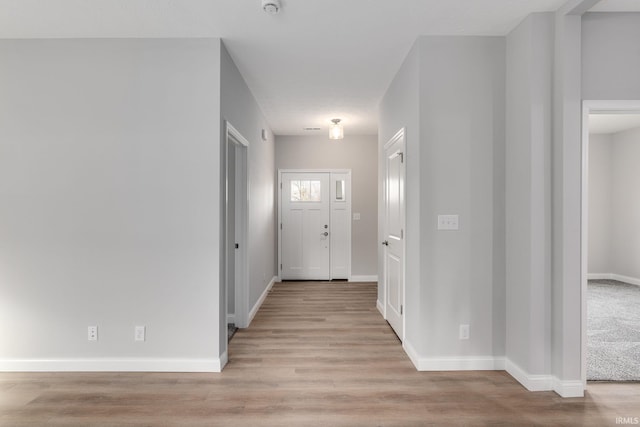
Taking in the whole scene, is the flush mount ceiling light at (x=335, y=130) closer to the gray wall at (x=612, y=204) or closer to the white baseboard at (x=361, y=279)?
the white baseboard at (x=361, y=279)

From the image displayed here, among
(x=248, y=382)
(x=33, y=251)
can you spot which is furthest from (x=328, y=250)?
(x=33, y=251)

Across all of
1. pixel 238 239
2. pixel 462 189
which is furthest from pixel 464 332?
pixel 238 239

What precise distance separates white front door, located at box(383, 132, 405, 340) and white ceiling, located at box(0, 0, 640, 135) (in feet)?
3.06

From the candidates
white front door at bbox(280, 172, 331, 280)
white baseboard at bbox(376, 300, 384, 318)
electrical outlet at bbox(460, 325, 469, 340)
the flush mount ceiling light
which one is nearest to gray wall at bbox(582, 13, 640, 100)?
electrical outlet at bbox(460, 325, 469, 340)

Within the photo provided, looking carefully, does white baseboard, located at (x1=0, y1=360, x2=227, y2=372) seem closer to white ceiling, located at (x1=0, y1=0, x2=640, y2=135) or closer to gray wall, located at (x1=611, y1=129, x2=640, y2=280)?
white ceiling, located at (x1=0, y1=0, x2=640, y2=135)

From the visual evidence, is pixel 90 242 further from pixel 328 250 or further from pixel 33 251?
pixel 328 250

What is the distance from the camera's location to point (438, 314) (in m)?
2.82

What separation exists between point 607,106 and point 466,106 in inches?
37.8

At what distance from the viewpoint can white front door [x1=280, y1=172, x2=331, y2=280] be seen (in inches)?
255

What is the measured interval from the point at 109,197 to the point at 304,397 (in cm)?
227

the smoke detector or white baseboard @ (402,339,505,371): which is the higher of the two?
the smoke detector

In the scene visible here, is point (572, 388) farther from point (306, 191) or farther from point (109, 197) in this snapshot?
point (306, 191)

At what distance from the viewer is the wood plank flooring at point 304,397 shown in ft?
7.00

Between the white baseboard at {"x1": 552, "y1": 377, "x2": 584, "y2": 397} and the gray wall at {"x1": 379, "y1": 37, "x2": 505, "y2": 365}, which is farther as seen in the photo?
the gray wall at {"x1": 379, "y1": 37, "x2": 505, "y2": 365}
